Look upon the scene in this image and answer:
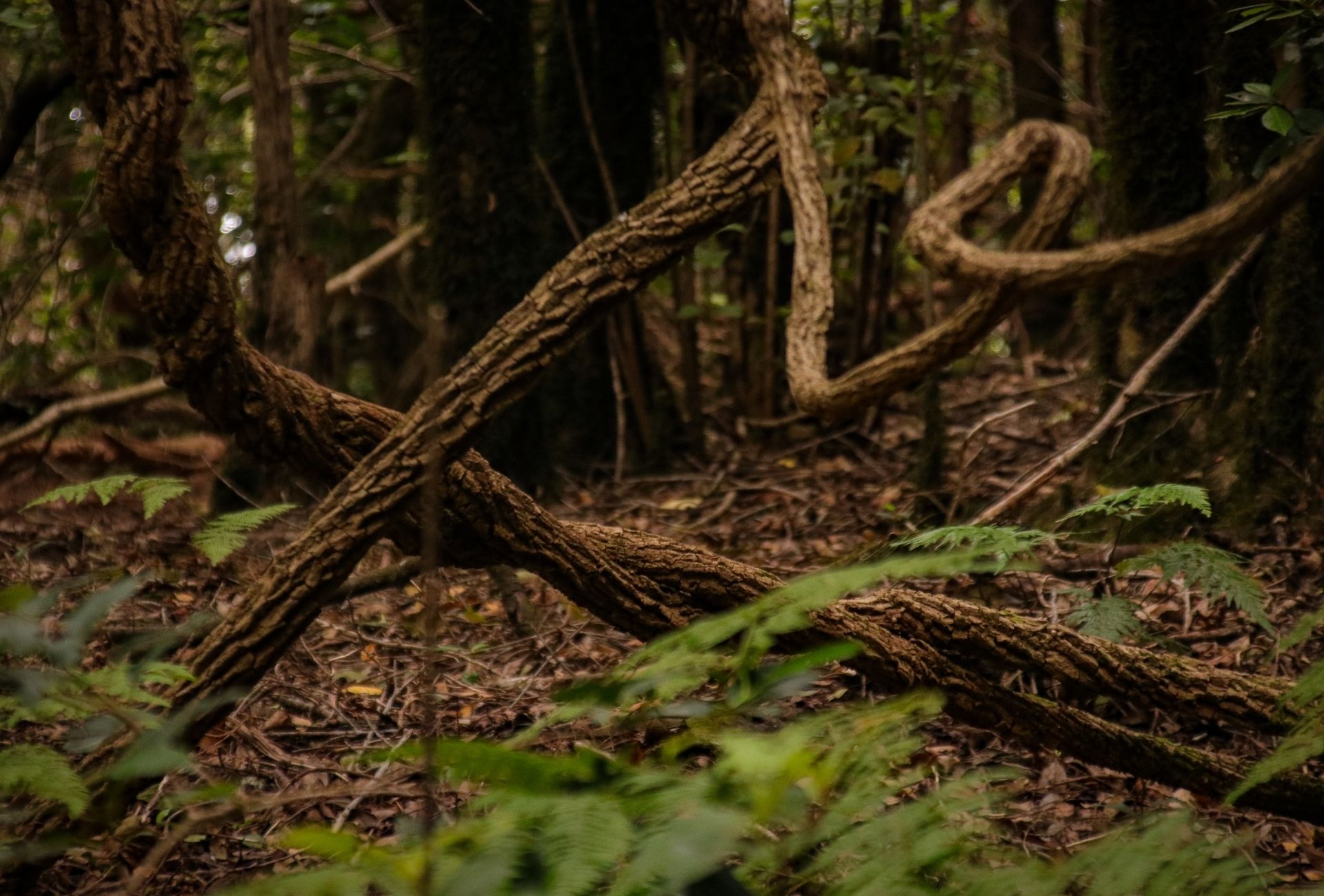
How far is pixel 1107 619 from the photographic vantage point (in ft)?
10.1

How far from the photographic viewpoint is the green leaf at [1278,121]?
10.2ft

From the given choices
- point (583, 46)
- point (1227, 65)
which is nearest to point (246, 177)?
point (583, 46)

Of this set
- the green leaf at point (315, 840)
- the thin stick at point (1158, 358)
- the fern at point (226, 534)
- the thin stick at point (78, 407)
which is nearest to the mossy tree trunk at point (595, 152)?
the thin stick at point (78, 407)

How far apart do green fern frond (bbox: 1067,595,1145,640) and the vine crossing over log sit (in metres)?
0.12

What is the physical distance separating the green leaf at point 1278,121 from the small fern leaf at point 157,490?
3591mm

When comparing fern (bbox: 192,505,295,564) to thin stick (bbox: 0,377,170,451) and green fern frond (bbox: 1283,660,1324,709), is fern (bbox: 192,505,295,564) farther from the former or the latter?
green fern frond (bbox: 1283,660,1324,709)

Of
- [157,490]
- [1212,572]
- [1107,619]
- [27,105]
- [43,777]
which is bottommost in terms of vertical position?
[1107,619]

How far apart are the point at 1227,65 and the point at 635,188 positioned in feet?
11.2

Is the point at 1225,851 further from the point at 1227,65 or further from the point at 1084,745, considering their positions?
the point at 1227,65

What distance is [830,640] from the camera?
2760 millimetres

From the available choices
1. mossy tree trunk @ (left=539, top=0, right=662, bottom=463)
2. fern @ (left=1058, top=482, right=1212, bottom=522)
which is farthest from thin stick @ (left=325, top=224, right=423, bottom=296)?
fern @ (left=1058, top=482, right=1212, bottom=522)

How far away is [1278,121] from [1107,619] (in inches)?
62.8

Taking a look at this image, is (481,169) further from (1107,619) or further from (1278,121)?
Answer: (1107,619)

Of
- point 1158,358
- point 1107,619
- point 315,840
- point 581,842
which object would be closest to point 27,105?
point 315,840
